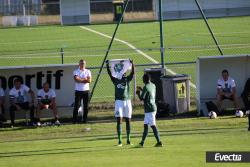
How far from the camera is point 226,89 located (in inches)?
890

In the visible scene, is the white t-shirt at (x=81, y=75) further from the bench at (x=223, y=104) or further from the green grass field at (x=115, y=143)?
the bench at (x=223, y=104)

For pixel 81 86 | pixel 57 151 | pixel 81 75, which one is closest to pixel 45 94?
pixel 81 86

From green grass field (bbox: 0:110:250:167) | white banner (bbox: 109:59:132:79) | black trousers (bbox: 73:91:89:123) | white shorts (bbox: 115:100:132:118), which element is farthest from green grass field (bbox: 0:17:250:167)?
white banner (bbox: 109:59:132:79)

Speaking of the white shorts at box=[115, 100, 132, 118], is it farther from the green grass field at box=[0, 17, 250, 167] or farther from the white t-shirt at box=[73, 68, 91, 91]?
the white t-shirt at box=[73, 68, 91, 91]

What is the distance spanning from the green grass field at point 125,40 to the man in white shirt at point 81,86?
3.78 m

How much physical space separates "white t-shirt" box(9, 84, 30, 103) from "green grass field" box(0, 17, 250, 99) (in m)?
4.38

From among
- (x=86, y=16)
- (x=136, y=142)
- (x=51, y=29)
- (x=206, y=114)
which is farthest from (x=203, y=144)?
(x=86, y=16)

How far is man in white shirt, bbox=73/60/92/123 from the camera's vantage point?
21.9 m

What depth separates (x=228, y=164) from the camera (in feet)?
46.1

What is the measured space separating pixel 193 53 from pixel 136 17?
29.2 metres

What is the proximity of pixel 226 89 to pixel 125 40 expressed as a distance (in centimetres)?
2061

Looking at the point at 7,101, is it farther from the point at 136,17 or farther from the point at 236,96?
the point at 136,17

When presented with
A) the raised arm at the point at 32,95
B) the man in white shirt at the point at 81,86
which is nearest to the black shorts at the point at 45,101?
the raised arm at the point at 32,95

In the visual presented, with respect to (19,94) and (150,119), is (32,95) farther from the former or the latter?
(150,119)
